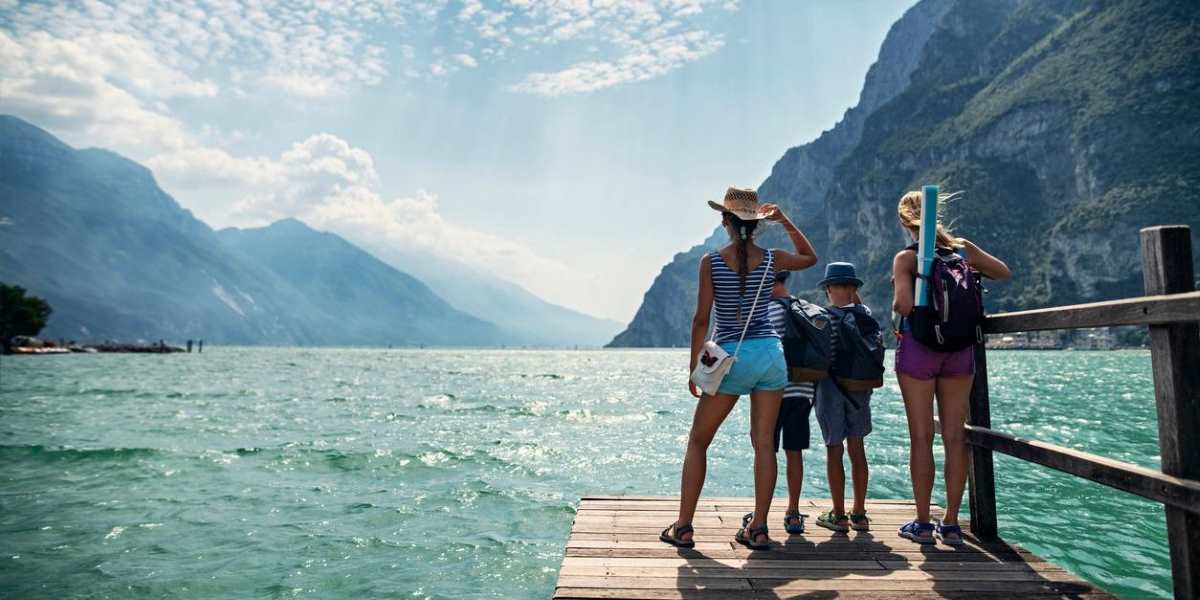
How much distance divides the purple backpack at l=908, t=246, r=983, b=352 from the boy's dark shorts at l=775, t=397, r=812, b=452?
47.1 inches

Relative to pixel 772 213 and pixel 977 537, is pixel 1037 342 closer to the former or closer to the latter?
pixel 977 537

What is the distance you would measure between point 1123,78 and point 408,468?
216 meters

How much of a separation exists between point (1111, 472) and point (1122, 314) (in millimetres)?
1077

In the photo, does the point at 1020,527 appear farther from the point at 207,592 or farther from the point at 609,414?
the point at 609,414

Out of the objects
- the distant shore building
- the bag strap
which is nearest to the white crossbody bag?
the bag strap

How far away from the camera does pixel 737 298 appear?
17.6 ft

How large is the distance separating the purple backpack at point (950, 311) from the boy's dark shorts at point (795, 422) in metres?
1.20

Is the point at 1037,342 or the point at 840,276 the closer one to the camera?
the point at 840,276

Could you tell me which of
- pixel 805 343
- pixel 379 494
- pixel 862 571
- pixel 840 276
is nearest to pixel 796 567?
pixel 862 571

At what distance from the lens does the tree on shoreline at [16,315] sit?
107 metres

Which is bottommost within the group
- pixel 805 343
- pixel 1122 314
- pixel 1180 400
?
pixel 1180 400

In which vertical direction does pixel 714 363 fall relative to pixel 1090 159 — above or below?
below

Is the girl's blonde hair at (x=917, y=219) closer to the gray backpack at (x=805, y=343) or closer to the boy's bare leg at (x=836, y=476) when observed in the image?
the gray backpack at (x=805, y=343)

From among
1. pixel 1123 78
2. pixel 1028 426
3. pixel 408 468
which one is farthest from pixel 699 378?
pixel 1123 78
